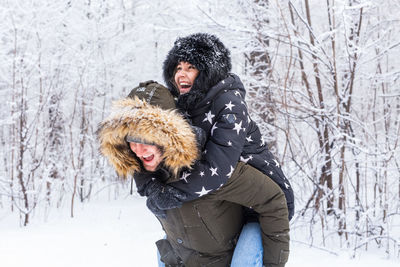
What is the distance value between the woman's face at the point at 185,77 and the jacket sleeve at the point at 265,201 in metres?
0.43

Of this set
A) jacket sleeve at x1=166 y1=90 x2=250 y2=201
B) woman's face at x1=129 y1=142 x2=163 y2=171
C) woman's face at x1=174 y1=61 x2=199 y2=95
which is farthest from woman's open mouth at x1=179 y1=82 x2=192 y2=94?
woman's face at x1=129 y1=142 x2=163 y2=171

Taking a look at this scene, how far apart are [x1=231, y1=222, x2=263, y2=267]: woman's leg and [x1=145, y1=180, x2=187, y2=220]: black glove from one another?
1.20 feet

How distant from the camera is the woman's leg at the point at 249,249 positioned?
1.57 m

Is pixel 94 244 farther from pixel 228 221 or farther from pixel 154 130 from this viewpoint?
pixel 154 130

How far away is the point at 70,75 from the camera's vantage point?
249 inches

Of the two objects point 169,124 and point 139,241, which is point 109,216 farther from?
point 169,124

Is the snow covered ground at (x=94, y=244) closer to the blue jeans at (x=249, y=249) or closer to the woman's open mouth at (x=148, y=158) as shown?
the blue jeans at (x=249, y=249)

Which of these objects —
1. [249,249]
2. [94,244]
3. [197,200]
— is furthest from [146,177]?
[94,244]

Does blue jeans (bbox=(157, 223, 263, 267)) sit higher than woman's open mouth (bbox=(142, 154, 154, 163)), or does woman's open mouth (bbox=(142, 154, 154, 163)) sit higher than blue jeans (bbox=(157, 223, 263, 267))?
woman's open mouth (bbox=(142, 154, 154, 163))

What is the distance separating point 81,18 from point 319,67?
4.53 m

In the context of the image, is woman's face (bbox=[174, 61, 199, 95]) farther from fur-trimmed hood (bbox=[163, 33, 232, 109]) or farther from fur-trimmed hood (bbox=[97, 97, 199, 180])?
fur-trimmed hood (bbox=[97, 97, 199, 180])

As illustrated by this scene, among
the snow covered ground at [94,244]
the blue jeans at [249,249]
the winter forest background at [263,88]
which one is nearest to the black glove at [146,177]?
the blue jeans at [249,249]

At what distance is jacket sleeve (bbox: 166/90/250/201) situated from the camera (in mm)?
1411

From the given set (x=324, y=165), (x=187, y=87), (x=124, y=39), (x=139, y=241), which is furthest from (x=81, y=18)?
(x=187, y=87)
